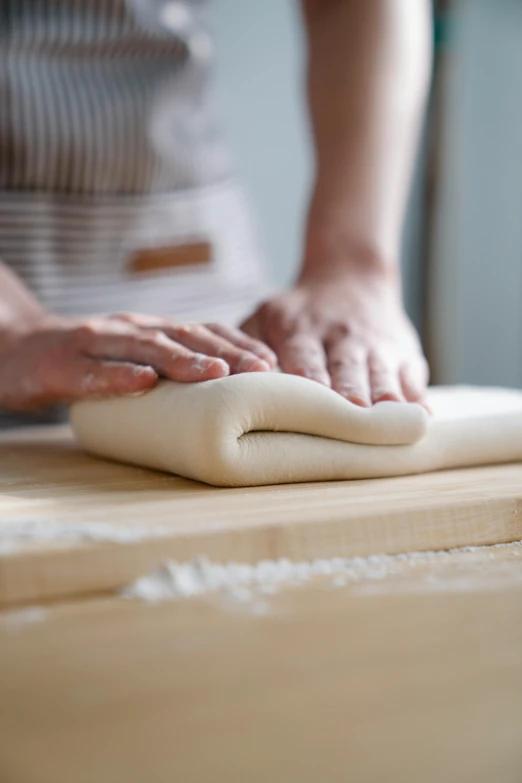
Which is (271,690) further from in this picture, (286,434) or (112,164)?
(112,164)

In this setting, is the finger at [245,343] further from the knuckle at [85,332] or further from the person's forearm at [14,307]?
the person's forearm at [14,307]

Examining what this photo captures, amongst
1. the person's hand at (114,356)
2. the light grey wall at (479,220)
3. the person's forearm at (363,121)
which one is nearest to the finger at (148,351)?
the person's hand at (114,356)

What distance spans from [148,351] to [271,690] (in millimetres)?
404

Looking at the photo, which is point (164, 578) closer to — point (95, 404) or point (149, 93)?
point (95, 404)

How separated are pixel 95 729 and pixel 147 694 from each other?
3 centimetres

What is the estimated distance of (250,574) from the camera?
571 mm

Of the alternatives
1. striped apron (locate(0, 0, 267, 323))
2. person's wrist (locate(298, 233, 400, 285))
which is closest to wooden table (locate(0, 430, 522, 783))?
person's wrist (locate(298, 233, 400, 285))

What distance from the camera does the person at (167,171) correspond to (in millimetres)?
1110

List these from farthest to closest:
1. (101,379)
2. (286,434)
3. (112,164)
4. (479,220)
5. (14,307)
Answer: (479,220) < (112,164) < (14,307) < (101,379) < (286,434)

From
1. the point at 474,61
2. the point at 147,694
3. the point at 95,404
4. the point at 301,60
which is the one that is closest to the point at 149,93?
the point at 95,404

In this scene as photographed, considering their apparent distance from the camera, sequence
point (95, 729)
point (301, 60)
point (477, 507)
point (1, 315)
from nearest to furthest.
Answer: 1. point (95, 729)
2. point (477, 507)
3. point (1, 315)
4. point (301, 60)

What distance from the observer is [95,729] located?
1.58 ft

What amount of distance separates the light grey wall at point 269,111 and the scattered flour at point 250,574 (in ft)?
5.57

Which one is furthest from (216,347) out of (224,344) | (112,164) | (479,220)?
(479,220)
